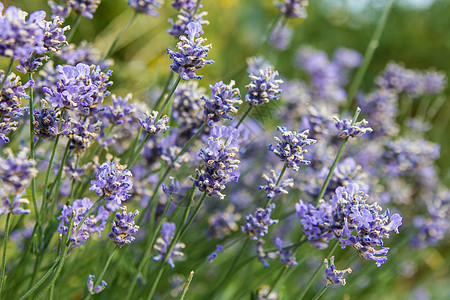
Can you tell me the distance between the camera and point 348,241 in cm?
99

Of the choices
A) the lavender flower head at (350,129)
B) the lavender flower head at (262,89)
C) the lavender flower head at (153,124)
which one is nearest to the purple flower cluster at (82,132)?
the lavender flower head at (153,124)

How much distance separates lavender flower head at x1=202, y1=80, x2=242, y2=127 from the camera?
40.1 inches

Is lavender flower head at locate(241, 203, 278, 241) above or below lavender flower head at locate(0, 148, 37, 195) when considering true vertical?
below

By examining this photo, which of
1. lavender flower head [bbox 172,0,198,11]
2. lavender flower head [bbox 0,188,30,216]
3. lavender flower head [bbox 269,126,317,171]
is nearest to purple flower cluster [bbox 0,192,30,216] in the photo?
lavender flower head [bbox 0,188,30,216]

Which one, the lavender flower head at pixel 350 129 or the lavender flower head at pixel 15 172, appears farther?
the lavender flower head at pixel 350 129

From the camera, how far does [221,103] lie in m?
1.03

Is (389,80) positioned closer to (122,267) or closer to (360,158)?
(360,158)

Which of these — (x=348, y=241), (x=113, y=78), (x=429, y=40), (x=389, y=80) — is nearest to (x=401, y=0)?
(x=429, y=40)

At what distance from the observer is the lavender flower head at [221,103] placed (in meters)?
1.02

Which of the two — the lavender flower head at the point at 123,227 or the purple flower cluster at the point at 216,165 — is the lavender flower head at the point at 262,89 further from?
the lavender flower head at the point at 123,227

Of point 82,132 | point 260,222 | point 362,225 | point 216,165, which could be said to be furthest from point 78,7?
point 362,225

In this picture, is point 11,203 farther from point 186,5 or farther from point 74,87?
point 186,5

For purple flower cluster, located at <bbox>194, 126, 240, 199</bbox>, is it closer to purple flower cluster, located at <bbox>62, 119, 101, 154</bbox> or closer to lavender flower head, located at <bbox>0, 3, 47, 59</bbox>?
purple flower cluster, located at <bbox>62, 119, 101, 154</bbox>

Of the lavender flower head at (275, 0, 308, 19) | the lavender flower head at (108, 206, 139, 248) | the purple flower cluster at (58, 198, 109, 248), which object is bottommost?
the purple flower cluster at (58, 198, 109, 248)
